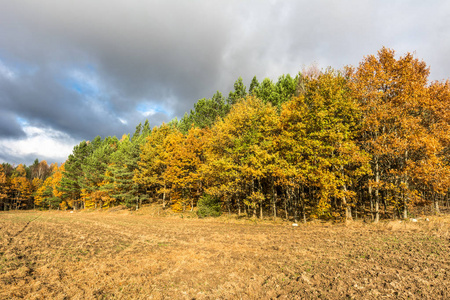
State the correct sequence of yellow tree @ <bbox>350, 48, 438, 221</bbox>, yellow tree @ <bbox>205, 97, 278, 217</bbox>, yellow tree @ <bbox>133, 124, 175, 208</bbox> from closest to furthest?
yellow tree @ <bbox>350, 48, 438, 221</bbox>, yellow tree @ <bbox>205, 97, 278, 217</bbox>, yellow tree @ <bbox>133, 124, 175, 208</bbox>

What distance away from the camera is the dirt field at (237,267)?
20.8ft

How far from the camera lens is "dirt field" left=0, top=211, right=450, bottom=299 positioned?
635cm

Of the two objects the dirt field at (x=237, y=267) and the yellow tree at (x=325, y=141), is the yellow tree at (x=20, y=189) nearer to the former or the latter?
the dirt field at (x=237, y=267)

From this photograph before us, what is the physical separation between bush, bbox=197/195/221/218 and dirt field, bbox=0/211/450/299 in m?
12.9

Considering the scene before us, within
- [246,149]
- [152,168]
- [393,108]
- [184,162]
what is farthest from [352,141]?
[152,168]

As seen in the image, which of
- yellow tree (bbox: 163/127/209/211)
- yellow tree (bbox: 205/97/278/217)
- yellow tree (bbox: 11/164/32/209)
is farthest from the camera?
yellow tree (bbox: 11/164/32/209)

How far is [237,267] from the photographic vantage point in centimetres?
865

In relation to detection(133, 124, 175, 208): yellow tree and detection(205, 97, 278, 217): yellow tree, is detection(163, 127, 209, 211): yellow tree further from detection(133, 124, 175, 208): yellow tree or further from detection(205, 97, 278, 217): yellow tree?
detection(205, 97, 278, 217): yellow tree

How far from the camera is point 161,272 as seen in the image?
27.3ft

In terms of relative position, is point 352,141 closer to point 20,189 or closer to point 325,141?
point 325,141

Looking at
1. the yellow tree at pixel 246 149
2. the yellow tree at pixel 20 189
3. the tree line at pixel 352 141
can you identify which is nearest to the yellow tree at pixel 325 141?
the tree line at pixel 352 141

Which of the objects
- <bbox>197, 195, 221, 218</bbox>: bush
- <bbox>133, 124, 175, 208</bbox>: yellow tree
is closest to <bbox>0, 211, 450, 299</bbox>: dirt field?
<bbox>197, 195, 221, 218</bbox>: bush

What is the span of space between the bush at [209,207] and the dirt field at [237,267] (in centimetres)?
1293

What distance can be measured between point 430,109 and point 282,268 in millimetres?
18810
